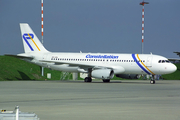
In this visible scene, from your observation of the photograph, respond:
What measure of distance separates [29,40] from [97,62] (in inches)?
417

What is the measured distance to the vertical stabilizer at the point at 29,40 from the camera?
47.9 metres

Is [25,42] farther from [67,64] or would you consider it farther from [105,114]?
[105,114]

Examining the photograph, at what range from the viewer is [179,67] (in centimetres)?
7275

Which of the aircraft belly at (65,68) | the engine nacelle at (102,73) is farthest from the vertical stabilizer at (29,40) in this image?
the engine nacelle at (102,73)

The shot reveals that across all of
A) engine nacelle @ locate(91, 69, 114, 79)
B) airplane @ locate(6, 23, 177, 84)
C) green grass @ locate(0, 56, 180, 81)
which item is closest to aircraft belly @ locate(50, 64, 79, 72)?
airplane @ locate(6, 23, 177, 84)

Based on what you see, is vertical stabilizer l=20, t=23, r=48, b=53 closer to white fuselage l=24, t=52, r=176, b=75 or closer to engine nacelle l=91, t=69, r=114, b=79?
white fuselage l=24, t=52, r=176, b=75

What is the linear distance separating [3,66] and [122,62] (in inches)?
843

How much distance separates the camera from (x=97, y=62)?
44.1 m

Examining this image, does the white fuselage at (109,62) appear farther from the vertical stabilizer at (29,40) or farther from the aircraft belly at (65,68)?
the vertical stabilizer at (29,40)

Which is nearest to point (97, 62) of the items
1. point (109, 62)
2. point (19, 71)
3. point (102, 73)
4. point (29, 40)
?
point (109, 62)

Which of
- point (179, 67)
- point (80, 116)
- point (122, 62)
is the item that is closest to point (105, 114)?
point (80, 116)

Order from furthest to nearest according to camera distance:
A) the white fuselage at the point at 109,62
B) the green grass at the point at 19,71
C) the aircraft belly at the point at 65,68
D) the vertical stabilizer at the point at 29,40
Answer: the green grass at the point at 19,71, the vertical stabilizer at the point at 29,40, the aircraft belly at the point at 65,68, the white fuselage at the point at 109,62

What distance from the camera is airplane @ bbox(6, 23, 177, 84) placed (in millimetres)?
41531

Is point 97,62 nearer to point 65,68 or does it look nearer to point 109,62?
point 109,62
